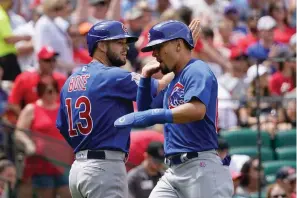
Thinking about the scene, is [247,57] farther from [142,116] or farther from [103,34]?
[142,116]

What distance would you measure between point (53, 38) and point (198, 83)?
233 inches

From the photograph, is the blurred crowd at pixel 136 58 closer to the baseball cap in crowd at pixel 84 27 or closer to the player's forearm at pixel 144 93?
the baseball cap in crowd at pixel 84 27

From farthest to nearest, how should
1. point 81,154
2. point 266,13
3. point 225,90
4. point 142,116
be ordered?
point 266,13 → point 225,90 → point 81,154 → point 142,116

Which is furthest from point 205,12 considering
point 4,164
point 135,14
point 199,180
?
point 199,180

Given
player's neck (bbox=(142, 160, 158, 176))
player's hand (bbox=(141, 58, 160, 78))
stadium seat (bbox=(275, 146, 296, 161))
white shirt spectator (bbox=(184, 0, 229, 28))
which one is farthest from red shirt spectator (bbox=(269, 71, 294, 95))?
player's hand (bbox=(141, 58, 160, 78))

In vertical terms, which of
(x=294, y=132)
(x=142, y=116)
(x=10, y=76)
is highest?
(x=142, y=116)

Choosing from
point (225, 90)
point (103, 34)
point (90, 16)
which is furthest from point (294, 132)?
point (103, 34)

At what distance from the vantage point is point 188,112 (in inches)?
286

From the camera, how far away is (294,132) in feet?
43.7

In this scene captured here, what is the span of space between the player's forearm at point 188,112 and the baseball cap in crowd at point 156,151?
3800 mm

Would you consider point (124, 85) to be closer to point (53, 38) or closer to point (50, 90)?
point (50, 90)

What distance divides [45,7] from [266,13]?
4.78 meters

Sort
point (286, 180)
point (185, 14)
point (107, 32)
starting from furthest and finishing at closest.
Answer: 1. point (185, 14)
2. point (286, 180)
3. point (107, 32)

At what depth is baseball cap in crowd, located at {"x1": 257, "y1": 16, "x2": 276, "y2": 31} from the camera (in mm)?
15266
